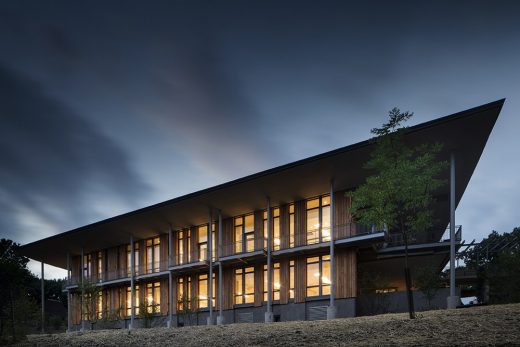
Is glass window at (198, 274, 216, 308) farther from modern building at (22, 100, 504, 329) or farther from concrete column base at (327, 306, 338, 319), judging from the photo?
concrete column base at (327, 306, 338, 319)

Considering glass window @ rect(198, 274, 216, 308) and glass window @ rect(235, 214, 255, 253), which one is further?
glass window @ rect(198, 274, 216, 308)

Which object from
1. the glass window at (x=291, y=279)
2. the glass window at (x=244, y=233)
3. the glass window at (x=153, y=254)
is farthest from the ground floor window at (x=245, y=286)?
the glass window at (x=153, y=254)

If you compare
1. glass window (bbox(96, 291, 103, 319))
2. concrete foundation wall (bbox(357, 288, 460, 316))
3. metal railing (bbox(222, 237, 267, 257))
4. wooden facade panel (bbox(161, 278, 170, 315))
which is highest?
metal railing (bbox(222, 237, 267, 257))

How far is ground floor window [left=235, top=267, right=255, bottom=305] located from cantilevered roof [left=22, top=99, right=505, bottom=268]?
4488mm

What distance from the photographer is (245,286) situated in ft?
119

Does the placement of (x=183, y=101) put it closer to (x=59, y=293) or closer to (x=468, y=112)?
(x=468, y=112)

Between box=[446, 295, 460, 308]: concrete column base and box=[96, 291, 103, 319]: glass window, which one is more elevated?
box=[446, 295, 460, 308]: concrete column base

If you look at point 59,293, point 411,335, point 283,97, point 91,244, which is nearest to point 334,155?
point 283,97

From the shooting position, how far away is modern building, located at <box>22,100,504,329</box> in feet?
94.3

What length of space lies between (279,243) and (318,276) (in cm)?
378

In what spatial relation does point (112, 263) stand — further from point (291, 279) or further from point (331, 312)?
point (331, 312)

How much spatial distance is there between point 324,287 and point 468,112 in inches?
564

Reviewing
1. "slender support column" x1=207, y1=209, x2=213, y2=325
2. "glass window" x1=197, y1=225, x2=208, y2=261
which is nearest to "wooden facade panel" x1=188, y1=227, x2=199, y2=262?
"glass window" x1=197, y1=225, x2=208, y2=261

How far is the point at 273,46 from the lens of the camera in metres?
22.1
